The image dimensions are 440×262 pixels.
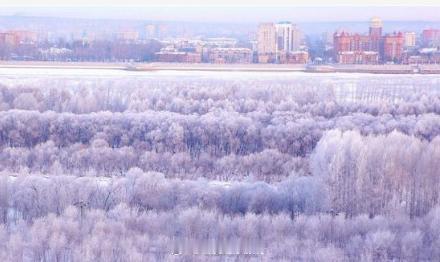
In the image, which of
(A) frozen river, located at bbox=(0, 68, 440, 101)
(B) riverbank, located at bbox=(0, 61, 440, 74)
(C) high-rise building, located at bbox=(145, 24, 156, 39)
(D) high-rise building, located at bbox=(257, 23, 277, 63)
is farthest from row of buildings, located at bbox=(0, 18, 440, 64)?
(A) frozen river, located at bbox=(0, 68, 440, 101)

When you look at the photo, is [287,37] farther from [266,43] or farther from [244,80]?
[244,80]

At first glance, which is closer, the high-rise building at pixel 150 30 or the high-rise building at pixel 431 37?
the high-rise building at pixel 431 37

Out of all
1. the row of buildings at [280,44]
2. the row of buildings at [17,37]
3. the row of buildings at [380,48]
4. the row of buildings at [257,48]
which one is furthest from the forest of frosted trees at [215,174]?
the row of buildings at [17,37]

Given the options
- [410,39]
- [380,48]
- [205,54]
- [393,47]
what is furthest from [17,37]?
[410,39]

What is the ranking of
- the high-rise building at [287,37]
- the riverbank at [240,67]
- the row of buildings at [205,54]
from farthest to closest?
the high-rise building at [287,37] < the row of buildings at [205,54] < the riverbank at [240,67]

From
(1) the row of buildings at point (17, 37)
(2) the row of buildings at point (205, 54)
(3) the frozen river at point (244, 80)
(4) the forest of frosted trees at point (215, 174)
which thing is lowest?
(4) the forest of frosted trees at point (215, 174)

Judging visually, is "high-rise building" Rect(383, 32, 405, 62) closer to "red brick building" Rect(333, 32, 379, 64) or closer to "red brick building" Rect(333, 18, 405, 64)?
"red brick building" Rect(333, 18, 405, 64)

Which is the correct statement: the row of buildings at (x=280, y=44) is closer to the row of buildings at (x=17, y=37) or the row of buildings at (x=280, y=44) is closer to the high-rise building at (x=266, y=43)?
the high-rise building at (x=266, y=43)

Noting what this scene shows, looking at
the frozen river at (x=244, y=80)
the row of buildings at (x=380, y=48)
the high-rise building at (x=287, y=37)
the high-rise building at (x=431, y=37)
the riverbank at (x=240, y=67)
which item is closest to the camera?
the frozen river at (x=244, y=80)
